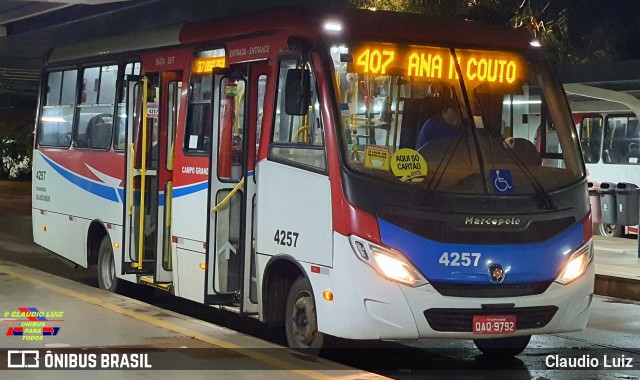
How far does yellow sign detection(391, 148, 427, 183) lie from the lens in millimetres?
8969

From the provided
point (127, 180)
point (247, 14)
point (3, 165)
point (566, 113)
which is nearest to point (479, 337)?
point (566, 113)

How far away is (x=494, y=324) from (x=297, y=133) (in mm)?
2317

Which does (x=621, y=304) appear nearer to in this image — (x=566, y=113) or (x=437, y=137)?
(x=566, y=113)

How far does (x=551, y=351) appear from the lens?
10828mm

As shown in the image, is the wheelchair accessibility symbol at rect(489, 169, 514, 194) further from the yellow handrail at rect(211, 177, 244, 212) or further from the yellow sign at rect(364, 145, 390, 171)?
the yellow handrail at rect(211, 177, 244, 212)

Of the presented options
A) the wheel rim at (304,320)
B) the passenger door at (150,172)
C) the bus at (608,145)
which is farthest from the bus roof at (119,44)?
the bus at (608,145)

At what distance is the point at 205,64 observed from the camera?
1145 centimetres

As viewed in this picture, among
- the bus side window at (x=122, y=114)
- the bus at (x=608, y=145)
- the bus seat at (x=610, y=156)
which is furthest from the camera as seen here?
the bus seat at (x=610, y=156)

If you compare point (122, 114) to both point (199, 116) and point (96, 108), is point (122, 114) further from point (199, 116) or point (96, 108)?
point (199, 116)

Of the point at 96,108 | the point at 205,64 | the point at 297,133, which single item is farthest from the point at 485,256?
the point at 96,108

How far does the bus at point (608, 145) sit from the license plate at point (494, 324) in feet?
44.7

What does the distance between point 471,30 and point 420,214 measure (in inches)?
79.9

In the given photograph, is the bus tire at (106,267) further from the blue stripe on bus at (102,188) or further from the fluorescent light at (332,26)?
the fluorescent light at (332,26)

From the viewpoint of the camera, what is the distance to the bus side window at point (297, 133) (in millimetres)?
9312
